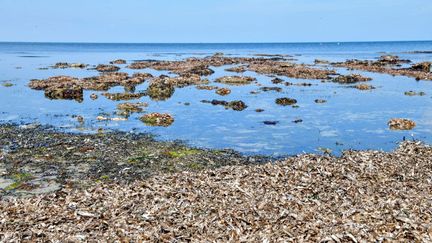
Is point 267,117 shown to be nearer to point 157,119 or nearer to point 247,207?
point 157,119

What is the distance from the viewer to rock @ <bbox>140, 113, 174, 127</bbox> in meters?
25.5

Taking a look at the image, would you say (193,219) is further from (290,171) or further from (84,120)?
(84,120)

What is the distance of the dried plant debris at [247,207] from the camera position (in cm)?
987

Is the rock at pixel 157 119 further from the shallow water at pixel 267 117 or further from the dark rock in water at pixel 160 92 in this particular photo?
the dark rock in water at pixel 160 92

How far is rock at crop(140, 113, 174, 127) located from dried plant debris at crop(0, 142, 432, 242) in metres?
10.9

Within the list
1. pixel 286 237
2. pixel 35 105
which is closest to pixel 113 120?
pixel 35 105

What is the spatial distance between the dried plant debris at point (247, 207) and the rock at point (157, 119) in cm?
1090

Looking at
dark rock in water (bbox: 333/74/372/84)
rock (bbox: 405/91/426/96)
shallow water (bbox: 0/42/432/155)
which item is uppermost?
dark rock in water (bbox: 333/74/372/84)

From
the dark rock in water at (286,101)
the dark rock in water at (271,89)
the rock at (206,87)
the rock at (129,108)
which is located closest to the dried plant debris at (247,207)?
the rock at (129,108)

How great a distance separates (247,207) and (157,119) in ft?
51.4

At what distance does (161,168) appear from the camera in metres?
16.4

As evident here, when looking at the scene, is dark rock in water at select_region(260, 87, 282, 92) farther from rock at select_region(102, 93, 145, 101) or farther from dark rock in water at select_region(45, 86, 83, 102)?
dark rock in water at select_region(45, 86, 83, 102)

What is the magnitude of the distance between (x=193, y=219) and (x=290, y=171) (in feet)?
16.0

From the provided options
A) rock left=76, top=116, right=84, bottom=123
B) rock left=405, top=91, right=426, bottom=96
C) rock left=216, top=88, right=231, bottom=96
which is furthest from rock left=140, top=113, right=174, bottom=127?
rock left=405, top=91, right=426, bottom=96
